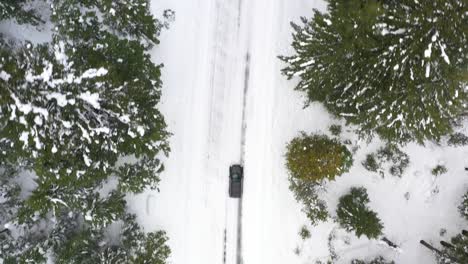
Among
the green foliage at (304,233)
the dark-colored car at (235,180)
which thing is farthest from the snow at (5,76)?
the green foliage at (304,233)

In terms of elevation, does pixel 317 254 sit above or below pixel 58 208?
below

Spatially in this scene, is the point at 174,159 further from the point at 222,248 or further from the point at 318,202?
the point at 318,202

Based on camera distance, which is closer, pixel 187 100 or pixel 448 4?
pixel 448 4

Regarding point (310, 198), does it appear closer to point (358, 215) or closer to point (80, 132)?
point (358, 215)

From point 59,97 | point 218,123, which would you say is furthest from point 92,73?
point 218,123

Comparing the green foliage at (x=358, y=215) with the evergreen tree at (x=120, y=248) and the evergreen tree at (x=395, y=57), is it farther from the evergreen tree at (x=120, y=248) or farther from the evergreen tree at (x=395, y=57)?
the evergreen tree at (x=120, y=248)

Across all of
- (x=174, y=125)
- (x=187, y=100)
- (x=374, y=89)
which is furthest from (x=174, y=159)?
(x=374, y=89)

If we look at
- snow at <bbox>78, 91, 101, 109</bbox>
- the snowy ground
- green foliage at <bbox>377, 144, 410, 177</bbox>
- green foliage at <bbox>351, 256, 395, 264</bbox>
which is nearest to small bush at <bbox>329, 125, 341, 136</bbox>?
the snowy ground

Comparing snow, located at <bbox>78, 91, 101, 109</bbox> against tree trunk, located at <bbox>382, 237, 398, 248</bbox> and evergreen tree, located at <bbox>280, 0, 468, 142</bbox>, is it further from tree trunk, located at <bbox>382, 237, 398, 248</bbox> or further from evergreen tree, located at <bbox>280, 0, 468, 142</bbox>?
tree trunk, located at <bbox>382, 237, 398, 248</bbox>
